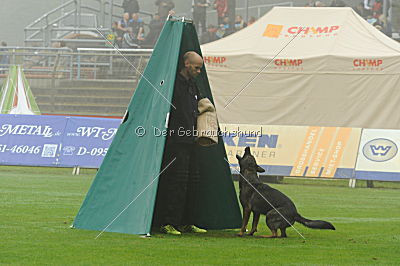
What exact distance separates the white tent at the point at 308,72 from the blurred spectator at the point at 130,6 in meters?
6.19

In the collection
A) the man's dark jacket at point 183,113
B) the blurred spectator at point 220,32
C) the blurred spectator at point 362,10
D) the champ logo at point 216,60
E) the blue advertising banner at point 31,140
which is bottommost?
the blue advertising banner at point 31,140

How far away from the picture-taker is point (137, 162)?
999cm

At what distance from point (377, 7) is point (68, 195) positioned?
50.8 feet

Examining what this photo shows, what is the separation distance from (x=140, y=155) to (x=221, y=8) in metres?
19.3

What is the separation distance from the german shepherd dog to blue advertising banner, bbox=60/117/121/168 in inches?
458

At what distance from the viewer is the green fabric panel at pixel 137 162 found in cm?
974

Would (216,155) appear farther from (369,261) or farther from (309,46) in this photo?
(309,46)

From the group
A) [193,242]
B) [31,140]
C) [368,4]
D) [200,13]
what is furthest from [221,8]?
[193,242]

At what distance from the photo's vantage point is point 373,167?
780 inches

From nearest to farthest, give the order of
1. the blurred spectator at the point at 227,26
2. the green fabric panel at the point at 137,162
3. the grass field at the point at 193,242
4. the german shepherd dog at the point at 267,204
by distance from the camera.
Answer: the grass field at the point at 193,242 < the green fabric panel at the point at 137,162 < the german shepherd dog at the point at 267,204 < the blurred spectator at the point at 227,26

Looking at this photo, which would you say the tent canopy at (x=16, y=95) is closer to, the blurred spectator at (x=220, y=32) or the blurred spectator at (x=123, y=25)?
the blurred spectator at (x=123, y=25)

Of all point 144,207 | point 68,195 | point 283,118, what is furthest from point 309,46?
point 144,207

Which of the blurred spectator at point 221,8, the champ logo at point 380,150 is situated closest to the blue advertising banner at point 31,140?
the champ logo at point 380,150

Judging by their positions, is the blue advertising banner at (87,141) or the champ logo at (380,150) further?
the blue advertising banner at (87,141)
